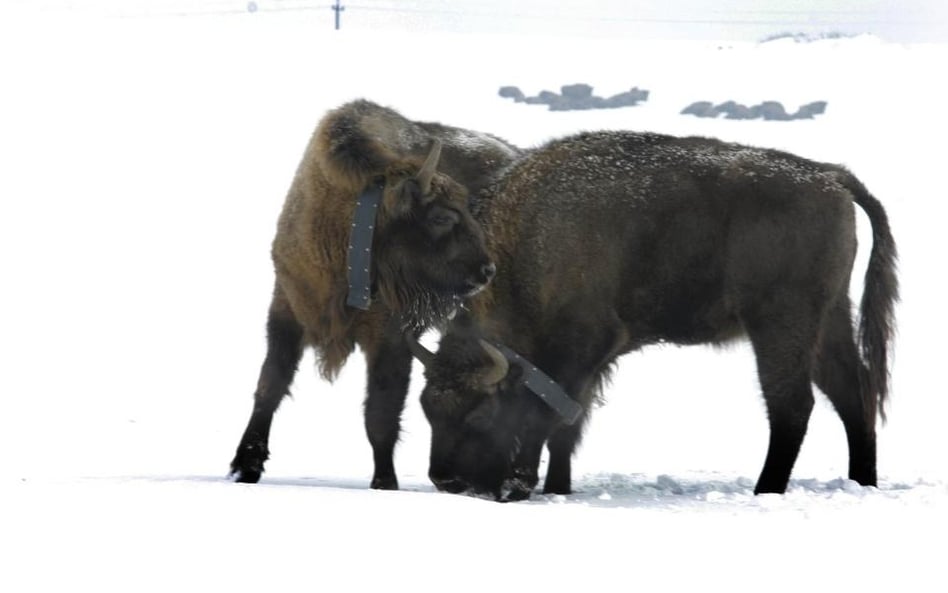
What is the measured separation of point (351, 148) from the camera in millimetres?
6941

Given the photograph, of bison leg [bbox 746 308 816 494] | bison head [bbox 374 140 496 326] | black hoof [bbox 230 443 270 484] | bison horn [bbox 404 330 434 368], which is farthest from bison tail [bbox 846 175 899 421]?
black hoof [bbox 230 443 270 484]

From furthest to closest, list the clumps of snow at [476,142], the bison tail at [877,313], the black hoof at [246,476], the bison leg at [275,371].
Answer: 1. the clumps of snow at [476,142]
2. the bison tail at [877,313]
3. the bison leg at [275,371]
4. the black hoof at [246,476]

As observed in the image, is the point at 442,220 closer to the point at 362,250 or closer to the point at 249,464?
the point at 362,250

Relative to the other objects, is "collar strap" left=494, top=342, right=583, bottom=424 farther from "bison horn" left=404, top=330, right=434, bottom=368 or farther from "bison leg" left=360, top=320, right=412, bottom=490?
"bison leg" left=360, top=320, right=412, bottom=490

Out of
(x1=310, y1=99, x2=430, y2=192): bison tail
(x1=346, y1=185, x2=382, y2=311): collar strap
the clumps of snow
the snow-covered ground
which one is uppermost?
(x1=310, y1=99, x2=430, y2=192): bison tail

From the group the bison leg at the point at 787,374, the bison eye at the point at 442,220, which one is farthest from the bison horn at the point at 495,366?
the bison leg at the point at 787,374

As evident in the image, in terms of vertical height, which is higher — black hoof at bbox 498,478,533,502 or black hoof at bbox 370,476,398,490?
black hoof at bbox 498,478,533,502

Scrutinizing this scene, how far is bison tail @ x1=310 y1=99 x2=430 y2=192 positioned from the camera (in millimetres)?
6922

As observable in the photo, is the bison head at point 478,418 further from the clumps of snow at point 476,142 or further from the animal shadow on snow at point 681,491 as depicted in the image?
the clumps of snow at point 476,142

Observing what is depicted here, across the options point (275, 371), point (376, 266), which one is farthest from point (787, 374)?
point (275, 371)

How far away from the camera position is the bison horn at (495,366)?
6.80 m

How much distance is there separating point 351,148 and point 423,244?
1.91ft

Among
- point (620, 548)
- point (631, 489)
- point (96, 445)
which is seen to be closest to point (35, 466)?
point (96, 445)

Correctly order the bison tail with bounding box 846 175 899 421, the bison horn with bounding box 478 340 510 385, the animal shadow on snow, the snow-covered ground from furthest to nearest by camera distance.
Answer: the bison tail with bounding box 846 175 899 421
the bison horn with bounding box 478 340 510 385
the animal shadow on snow
the snow-covered ground
